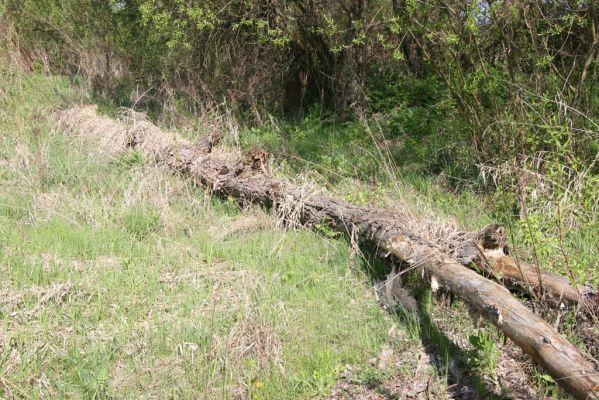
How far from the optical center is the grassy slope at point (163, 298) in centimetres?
384

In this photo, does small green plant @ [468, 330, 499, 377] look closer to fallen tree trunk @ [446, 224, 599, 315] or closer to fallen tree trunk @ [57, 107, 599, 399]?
fallen tree trunk @ [57, 107, 599, 399]

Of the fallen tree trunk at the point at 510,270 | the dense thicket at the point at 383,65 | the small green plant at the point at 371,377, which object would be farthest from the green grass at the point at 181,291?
the dense thicket at the point at 383,65

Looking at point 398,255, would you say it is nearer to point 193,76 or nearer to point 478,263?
point 478,263

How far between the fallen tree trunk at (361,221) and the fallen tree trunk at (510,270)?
210 mm

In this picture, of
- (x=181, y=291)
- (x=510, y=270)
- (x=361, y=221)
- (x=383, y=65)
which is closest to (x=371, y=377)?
(x=510, y=270)

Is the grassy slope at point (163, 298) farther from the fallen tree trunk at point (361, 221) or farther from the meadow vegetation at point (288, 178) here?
the fallen tree trunk at point (361, 221)

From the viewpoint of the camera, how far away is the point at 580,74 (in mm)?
6875

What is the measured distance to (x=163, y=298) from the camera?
183 inches

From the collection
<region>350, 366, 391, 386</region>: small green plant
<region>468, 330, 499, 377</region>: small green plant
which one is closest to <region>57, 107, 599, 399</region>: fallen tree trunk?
<region>468, 330, 499, 377</region>: small green plant

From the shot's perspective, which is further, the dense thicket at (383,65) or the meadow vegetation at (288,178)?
the dense thicket at (383,65)

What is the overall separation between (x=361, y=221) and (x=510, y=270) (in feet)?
4.33

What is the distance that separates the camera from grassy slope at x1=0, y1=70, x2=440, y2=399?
12.6 feet

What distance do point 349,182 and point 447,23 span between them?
1.99 meters

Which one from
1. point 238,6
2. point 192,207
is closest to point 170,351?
point 192,207
